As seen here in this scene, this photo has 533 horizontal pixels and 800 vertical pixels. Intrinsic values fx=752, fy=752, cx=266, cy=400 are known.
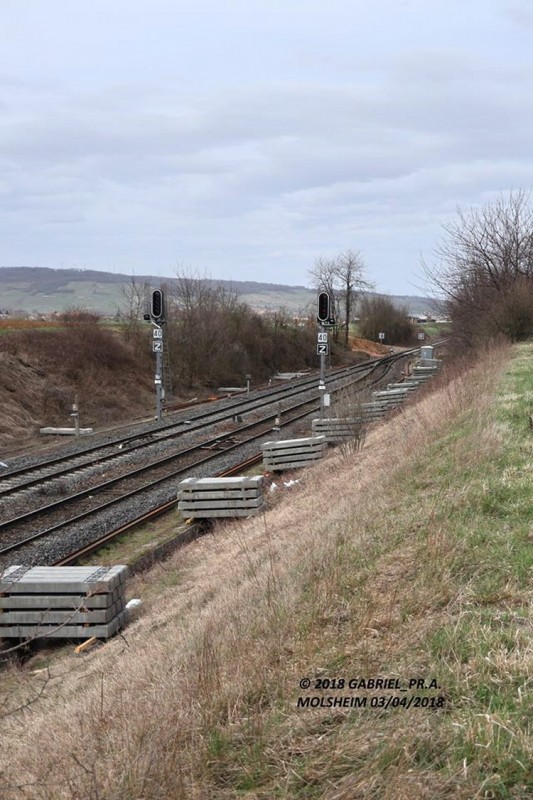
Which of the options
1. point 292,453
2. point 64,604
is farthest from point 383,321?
point 64,604

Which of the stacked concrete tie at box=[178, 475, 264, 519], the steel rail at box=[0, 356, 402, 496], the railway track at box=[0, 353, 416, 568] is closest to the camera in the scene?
the railway track at box=[0, 353, 416, 568]

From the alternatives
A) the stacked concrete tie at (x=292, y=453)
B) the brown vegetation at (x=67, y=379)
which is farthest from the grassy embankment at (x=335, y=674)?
the brown vegetation at (x=67, y=379)

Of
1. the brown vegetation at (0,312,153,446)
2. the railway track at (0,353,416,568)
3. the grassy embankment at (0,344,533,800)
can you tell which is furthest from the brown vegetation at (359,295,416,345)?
the grassy embankment at (0,344,533,800)

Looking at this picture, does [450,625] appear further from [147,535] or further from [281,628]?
[147,535]

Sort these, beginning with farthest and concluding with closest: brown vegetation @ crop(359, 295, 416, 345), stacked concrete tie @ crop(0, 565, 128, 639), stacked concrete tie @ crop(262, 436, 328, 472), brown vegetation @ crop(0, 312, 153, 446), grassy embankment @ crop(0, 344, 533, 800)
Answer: brown vegetation @ crop(359, 295, 416, 345), brown vegetation @ crop(0, 312, 153, 446), stacked concrete tie @ crop(262, 436, 328, 472), stacked concrete tie @ crop(0, 565, 128, 639), grassy embankment @ crop(0, 344, 533, 800)

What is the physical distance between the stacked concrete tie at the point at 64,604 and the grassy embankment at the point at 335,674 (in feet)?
1.99

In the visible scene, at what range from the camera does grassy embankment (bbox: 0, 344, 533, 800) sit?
11.6 feet

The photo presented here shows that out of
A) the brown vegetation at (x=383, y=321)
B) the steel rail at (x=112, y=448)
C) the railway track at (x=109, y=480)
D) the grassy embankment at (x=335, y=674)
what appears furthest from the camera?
the brown vegetation at (x=383, y=321)

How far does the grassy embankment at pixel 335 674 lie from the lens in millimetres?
3525

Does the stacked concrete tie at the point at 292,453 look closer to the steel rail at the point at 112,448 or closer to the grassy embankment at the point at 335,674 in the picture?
the steel rail at the point at 112,448

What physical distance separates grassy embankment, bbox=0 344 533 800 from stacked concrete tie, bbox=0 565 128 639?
608 mm


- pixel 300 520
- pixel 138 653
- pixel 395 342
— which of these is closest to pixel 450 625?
pixel 138 653

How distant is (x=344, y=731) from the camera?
3.79 m

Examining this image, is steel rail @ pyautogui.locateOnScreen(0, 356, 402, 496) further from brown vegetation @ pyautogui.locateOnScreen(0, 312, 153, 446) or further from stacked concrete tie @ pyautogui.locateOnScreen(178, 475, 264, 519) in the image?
stacked concrete tie @ pyautogui.locateOnScreen(178, 475, 264, 519)
